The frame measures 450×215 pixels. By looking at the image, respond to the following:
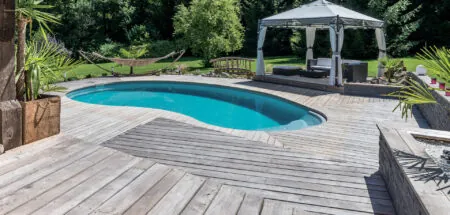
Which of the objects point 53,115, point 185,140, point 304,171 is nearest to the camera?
point 53,115

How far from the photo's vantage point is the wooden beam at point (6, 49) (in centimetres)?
224

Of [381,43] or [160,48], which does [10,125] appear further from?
[160,48]

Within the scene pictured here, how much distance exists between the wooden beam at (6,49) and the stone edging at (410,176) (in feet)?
8.43

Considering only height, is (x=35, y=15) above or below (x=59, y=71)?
above

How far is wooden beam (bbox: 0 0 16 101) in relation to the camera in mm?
2236

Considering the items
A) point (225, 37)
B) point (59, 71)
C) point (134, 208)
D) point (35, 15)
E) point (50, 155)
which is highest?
point (225, 37)

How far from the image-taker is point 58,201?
65.7 inches

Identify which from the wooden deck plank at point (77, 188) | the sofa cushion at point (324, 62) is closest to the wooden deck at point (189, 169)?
the wooden deck plank at point (77, 188)

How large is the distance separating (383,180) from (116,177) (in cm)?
207

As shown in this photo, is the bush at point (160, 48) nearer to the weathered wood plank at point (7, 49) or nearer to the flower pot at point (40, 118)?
the flower pot at point (40, 118)

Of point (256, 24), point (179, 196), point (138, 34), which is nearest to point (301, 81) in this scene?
point (179, 196)

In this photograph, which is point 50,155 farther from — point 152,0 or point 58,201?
point 152,0

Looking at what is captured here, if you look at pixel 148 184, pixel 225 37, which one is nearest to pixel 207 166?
pixel 148 184

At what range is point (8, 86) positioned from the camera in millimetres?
2318
